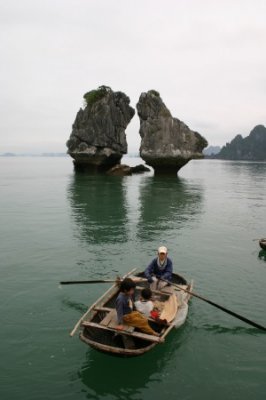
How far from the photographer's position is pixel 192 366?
996 centimetres

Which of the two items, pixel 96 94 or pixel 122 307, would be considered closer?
pixel 122 307

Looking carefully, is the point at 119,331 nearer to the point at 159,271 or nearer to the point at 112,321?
the point at 112,321

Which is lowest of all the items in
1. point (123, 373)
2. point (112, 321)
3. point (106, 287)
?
point (123, 373)

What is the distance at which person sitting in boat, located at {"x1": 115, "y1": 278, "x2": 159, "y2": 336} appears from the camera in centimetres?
985

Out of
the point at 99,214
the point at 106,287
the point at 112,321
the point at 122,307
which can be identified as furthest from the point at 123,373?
the point at 99,214

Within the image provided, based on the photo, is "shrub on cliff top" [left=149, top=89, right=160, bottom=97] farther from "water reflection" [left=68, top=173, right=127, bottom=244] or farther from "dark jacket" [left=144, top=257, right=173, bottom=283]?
"dark jacket" [left=144, top=257, right=173, bottom=283]

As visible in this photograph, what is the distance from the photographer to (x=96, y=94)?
71.9 meters

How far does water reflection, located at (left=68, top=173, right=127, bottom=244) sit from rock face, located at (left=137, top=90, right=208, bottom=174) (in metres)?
17.9

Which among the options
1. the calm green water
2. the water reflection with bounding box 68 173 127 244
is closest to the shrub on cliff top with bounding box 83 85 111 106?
the water reflection with bounding box 68 173 127 244

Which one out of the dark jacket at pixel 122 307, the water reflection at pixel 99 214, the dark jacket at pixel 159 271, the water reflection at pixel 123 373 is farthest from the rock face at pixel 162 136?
the water reflection at pixel 123 373

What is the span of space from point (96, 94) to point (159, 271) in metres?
63.2

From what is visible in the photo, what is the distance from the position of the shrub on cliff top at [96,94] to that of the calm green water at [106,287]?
1751 inches

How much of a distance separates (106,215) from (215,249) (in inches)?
466

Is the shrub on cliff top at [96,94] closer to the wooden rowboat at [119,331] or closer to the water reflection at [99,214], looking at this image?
the water reflection at [99,214]
